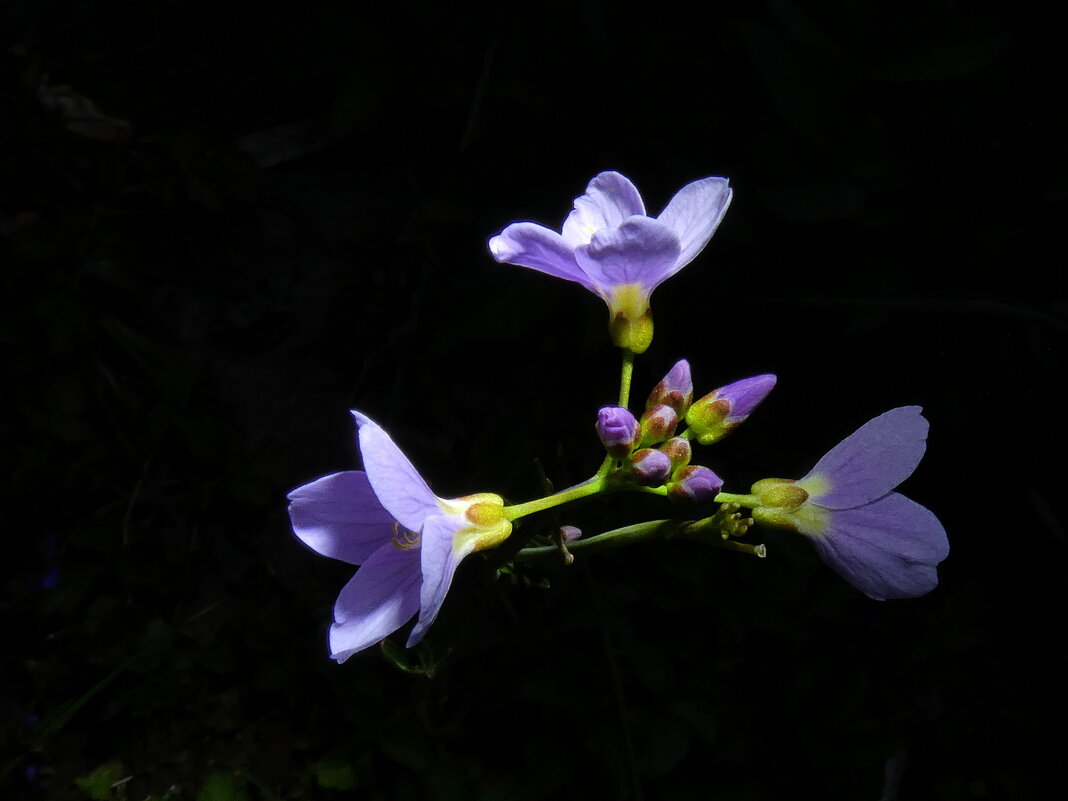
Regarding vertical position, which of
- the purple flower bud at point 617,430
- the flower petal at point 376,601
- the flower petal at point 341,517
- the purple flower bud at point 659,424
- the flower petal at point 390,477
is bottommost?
the flower petal at point 376,601

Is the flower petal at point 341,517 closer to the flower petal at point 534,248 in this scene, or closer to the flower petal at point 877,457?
the flower petal at point 534,248

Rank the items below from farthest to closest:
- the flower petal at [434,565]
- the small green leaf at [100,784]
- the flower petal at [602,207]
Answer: the small green leaf at [100,784]
the flower petal at [602,207]
the flower petal at [434,565]

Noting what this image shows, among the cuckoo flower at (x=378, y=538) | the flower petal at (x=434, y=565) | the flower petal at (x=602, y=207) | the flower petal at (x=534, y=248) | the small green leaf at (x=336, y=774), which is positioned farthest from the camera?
the small green leaf at (x=336, y=774)

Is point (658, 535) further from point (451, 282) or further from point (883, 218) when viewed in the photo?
point (883, 218)

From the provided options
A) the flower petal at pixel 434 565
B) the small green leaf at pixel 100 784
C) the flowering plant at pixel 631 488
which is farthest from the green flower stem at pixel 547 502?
the small green leaf at pixel 100 784

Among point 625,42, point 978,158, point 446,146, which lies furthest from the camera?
point 446,146

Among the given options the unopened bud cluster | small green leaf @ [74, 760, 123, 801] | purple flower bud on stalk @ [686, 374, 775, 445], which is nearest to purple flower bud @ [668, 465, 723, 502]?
the unopened bud cluster

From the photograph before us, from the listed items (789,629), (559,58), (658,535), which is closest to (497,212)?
(559,58)

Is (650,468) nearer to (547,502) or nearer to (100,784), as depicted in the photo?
(547,502)
